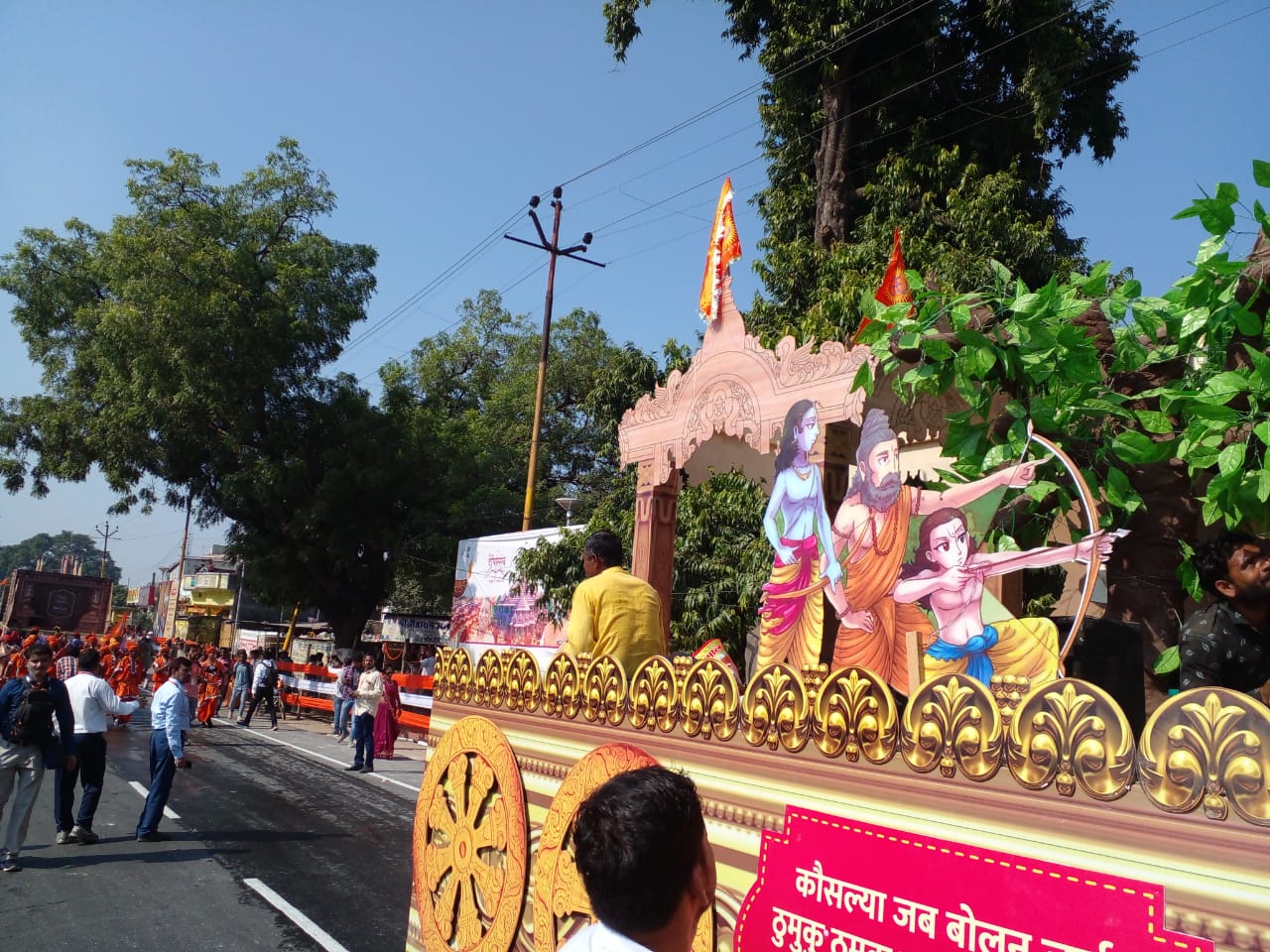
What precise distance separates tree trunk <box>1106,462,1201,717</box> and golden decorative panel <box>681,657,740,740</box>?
6.30 feet

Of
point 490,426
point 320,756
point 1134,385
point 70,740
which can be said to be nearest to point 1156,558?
point 1134,385

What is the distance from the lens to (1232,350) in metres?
3.42

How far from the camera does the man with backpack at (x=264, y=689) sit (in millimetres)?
19516

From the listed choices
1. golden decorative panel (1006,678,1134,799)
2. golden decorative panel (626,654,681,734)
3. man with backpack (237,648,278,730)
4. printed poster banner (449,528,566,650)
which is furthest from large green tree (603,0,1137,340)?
man with backpack (237,648,278,730)

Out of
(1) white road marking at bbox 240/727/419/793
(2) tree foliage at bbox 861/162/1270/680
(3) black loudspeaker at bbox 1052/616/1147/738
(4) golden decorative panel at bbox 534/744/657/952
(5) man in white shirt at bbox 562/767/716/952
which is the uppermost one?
(2) tree foliage at bbox 861/162/1270/680

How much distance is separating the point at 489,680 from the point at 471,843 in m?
0.68

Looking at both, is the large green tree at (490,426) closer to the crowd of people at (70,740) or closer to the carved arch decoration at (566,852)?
the crowd of people at (70,740)

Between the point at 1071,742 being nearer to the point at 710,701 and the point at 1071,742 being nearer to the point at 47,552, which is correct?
the point at 710,701

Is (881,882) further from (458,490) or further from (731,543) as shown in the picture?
(458,490)

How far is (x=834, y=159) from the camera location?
50.9ft

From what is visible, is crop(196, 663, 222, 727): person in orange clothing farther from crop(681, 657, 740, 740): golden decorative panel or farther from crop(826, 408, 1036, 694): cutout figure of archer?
crop(681, 657, 740, 740): golden decorative panel

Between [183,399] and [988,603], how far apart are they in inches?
952

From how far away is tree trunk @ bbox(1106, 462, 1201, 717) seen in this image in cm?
377

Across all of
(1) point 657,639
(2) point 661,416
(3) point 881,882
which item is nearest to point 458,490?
(2) point 661,416
